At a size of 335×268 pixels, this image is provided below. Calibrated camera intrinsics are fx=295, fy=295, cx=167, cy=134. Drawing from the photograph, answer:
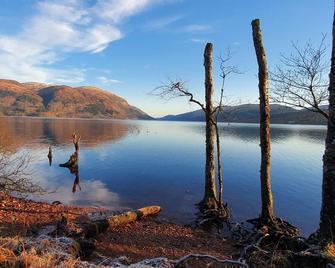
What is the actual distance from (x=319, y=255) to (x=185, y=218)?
12.7m

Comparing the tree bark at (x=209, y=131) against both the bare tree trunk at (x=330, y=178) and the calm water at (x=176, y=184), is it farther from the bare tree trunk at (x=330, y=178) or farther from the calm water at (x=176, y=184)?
the bare tree trunk at (x=330, y=178)

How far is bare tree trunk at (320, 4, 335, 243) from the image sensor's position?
8430 millimetres

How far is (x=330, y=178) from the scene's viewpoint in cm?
857

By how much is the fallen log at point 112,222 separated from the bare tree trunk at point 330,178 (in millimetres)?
8545

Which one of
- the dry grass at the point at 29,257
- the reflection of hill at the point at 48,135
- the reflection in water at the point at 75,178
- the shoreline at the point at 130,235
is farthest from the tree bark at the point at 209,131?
the reflection of hill at the point at 48,135

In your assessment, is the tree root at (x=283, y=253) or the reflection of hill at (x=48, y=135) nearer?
the tree root at (x=283, y=253)

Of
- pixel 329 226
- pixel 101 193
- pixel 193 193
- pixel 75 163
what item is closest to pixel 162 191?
pixel 193 193

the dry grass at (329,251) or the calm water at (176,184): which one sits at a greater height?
the dry grass at (329,251)

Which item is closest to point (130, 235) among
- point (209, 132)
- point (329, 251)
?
point (329, 251)

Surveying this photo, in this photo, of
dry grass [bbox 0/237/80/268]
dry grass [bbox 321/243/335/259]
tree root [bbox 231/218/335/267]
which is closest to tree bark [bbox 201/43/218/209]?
tree root [bbox 231/218/335/267]

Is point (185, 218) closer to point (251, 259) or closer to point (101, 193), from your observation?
point (101, 193)

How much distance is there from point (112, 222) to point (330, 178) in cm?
939

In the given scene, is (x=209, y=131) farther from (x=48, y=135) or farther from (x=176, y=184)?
(x=48, y=135)

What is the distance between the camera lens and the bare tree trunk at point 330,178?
8430mm
